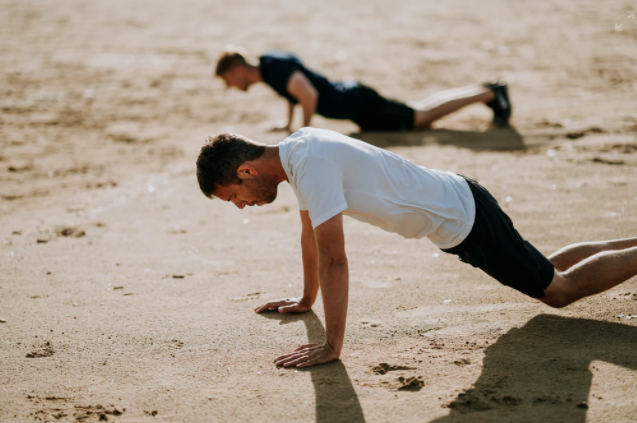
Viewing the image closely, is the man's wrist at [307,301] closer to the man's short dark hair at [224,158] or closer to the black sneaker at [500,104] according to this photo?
the man's short dark hair at [224,158]

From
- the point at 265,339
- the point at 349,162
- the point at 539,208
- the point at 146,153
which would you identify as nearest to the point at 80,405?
the point at 265,339

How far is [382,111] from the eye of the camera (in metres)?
6.85

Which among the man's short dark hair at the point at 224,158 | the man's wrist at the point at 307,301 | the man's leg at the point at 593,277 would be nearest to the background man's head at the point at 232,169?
the man's short dark hair at the point at 224,158

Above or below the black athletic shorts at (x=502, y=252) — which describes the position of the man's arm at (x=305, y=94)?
above

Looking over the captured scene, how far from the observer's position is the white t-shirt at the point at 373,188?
2646 millimetres

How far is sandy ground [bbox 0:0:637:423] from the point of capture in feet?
9.01

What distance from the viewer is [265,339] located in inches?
128

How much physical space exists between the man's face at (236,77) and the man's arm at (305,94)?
47cm

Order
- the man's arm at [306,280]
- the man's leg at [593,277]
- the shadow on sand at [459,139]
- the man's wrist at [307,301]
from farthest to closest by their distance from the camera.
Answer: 1. the shadow on sand at [459,139]
2. the man's wrist at [307,301]
3. the man's arm at [306,280]
4. the man's leg at [593,277]

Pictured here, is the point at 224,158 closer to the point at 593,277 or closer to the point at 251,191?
the point at 251,191

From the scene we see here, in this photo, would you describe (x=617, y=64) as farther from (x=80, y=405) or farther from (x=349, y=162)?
(x=80, y=405)

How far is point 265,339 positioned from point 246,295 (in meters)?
0.57

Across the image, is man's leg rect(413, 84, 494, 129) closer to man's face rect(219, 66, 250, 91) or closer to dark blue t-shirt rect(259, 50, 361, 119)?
dark blue t-shirt rect(259, 50, 361, 119)

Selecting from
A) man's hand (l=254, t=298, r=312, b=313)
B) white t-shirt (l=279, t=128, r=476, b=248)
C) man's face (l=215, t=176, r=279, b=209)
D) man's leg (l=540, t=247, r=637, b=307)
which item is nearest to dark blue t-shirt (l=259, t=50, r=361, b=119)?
man's hand (l=254, t=298, r=312, b=313)
